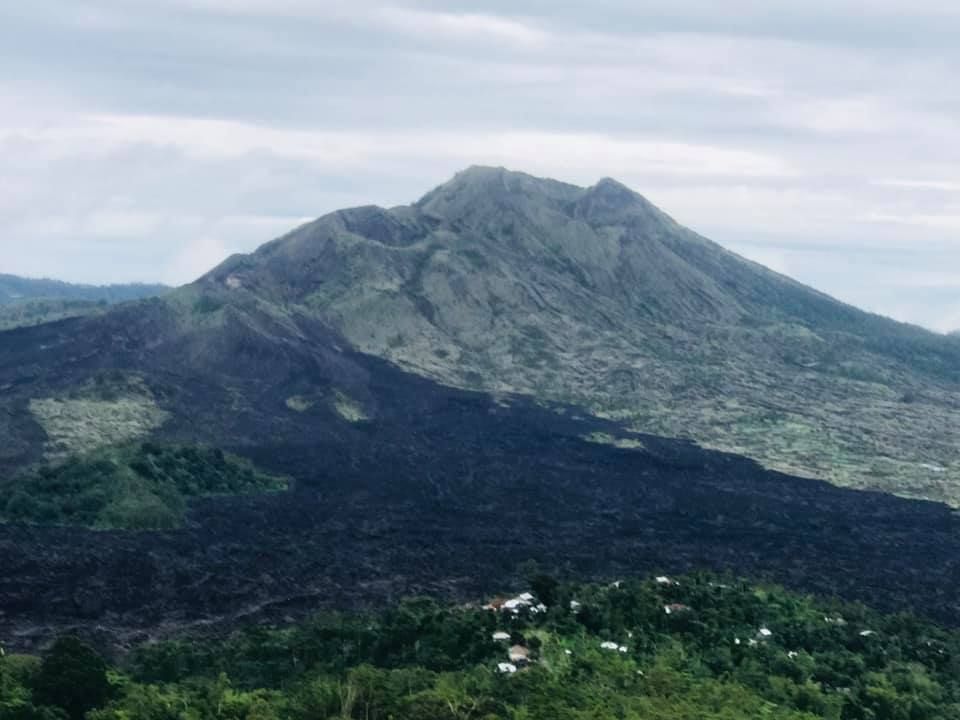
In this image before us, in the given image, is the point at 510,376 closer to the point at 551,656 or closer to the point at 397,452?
the point at 397,452

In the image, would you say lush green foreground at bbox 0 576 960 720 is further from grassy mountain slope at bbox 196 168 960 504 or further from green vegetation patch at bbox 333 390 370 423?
green vegetation patch at bbox 333 390 370 423

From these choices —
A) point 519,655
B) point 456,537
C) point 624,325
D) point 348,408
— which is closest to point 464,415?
point 348,408

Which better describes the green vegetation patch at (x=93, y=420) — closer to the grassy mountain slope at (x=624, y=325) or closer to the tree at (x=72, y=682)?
the grassy mountain slope at (x=624, y=325)

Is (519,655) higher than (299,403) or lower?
lower

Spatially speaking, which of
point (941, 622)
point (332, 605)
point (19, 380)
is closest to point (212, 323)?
point (19, 380)

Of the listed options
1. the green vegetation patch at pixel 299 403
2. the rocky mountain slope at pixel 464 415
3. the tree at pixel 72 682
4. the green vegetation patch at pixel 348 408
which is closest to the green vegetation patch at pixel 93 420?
the rocky mountain slope at pixel 464 415

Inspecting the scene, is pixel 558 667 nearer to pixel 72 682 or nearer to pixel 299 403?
pixel 72 682

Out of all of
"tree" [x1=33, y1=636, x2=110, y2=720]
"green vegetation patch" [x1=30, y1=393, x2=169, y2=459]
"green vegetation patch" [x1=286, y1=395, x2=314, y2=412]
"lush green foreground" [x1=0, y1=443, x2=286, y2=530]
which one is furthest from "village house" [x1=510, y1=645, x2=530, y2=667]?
"green vegetation patch" [x1=286, y1=395, x2=314, y2=412]
